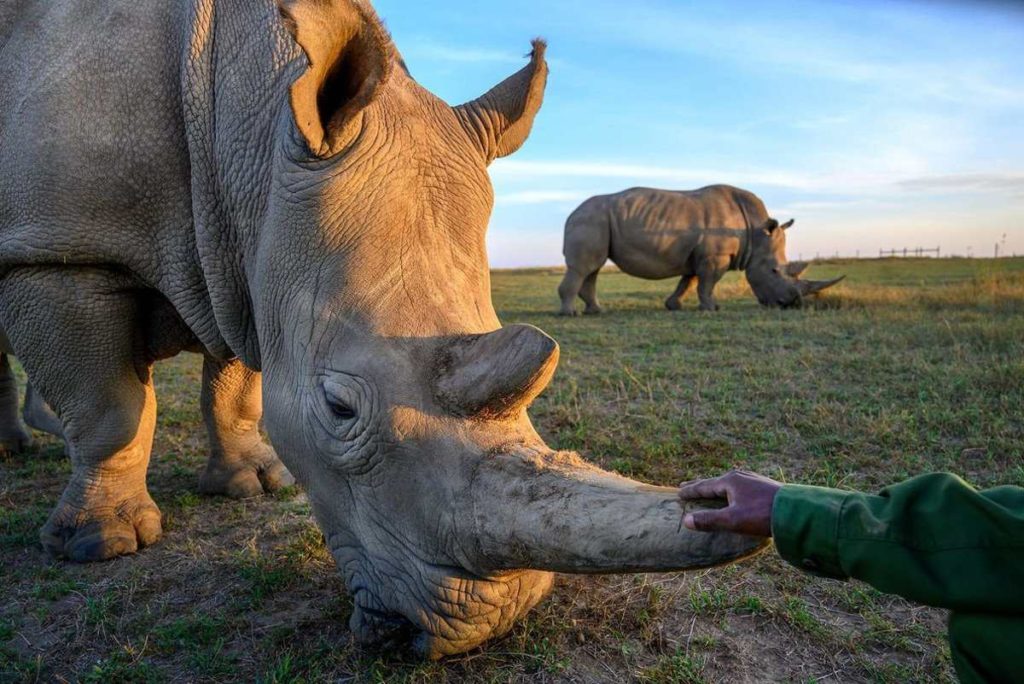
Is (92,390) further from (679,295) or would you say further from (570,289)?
(679,295)

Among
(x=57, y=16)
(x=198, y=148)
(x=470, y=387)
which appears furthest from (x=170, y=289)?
(x=470, y=387)

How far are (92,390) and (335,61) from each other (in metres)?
1.75

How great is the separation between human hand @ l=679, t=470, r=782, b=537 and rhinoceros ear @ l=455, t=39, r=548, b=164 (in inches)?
62.4

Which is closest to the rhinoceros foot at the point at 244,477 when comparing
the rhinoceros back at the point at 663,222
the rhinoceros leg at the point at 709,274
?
the rhinoceros leg at the point at 709,274

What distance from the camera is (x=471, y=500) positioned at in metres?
1.82

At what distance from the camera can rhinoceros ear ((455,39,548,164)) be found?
2.66 metres

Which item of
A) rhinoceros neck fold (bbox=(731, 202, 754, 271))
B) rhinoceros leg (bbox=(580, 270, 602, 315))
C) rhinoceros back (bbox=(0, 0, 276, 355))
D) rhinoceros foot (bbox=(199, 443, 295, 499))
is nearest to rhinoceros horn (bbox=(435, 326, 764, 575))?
rhinoceros back (bbox=(0, 0, 276, 355))

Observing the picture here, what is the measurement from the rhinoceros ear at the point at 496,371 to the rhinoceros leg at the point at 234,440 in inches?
92.9

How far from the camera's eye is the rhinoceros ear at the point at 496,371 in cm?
177

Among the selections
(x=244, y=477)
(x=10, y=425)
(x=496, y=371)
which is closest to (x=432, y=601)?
(x=496, y=371)

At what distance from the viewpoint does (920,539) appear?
1278 millimetres

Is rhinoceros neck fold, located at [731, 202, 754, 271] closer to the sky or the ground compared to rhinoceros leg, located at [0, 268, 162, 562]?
→ closer to the sky

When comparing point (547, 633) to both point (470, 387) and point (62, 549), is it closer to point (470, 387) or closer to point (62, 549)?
point (470, 387)

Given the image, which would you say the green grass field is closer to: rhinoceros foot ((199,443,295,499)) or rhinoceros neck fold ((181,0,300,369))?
rhinoceros foot ((199,443,295,499))
